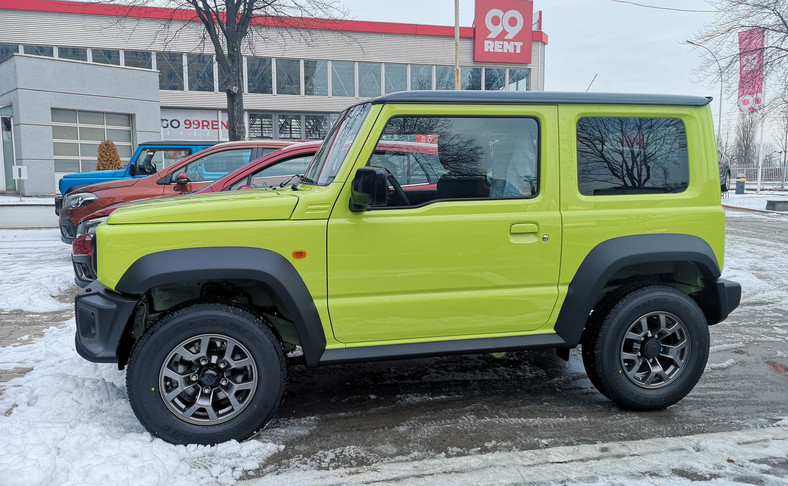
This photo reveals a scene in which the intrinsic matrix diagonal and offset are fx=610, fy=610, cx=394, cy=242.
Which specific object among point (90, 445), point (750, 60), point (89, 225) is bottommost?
point (90, 445)

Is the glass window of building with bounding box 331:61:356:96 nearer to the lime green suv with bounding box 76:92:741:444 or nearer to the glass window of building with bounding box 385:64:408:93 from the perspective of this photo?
the glass window of building with bounding box 385:64:408:93

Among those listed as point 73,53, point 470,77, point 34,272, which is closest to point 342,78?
point 470,77

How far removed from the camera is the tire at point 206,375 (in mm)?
3457

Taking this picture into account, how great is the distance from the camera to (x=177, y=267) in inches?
134

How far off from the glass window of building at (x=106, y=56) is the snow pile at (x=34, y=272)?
20940 mm

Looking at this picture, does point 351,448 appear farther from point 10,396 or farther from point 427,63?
point 427,63

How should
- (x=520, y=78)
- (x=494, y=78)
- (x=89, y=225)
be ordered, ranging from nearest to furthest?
(x=89, y=225), (x=494, y=78), (x=520, y=78)

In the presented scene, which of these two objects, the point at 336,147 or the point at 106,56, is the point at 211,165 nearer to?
the point at 336,147

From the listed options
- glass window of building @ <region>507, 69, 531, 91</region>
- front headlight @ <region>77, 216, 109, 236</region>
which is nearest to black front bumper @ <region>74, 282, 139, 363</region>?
front headlight @ <region>77, 216, 109, 236</region>

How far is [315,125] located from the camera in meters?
34.0

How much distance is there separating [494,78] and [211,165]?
1161 inches

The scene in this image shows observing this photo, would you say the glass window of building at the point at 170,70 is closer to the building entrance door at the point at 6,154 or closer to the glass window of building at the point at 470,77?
the building entrance door at the point at 6,154

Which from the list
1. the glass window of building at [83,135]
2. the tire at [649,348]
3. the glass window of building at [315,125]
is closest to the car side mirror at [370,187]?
the tire at [649,348]

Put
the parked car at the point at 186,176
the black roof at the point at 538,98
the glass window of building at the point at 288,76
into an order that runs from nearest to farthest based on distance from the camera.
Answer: the black roof at the point at 538,98 → the parked car at the point at 186,176 → the glass window of building at the point at 288,76
